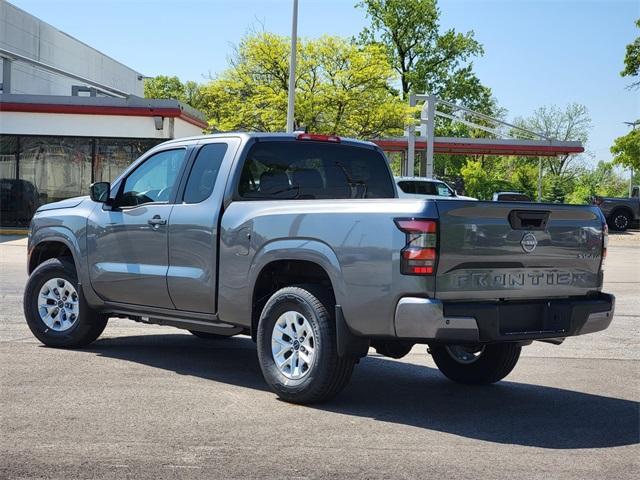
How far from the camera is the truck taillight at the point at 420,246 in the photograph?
19.0ft

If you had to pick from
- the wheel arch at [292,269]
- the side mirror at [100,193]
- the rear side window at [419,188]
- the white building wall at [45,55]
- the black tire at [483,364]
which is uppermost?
the white building wall at [45,55]

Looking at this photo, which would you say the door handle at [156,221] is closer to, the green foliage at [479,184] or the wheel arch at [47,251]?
the wheel arch at [47,251]

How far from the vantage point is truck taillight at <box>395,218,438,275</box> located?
228 inches

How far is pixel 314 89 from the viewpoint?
3906 cm

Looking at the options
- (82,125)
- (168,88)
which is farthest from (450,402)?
(168,88)

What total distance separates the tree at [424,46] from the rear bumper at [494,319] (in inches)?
2581

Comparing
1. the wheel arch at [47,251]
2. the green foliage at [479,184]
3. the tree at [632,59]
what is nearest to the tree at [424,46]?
the green foliage at [479,184]

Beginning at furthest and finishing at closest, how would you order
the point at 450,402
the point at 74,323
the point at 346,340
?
the point at 74,323 < the point at 450,402 < the point at 346,340

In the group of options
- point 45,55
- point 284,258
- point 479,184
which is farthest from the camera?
point 479,184

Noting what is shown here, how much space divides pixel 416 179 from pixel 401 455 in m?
22.9

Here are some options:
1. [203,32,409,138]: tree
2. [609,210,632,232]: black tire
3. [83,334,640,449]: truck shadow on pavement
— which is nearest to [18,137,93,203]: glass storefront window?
[203,32,409,138]: tree

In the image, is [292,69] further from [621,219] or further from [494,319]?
[494,319]

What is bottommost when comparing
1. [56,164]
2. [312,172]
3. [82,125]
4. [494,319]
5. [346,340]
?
[346,340]

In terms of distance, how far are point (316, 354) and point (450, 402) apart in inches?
45.9
